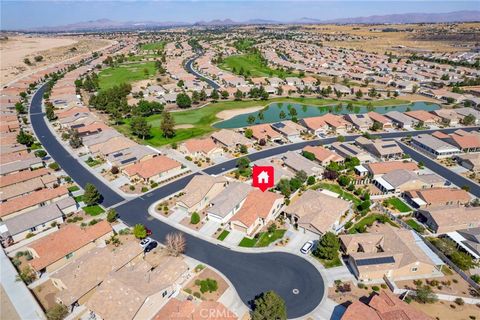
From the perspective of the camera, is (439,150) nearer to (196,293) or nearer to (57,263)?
(196,293)

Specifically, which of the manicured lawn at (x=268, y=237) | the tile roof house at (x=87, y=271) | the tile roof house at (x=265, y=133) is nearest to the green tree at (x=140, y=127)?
the tile roof house at (x=265, y=133)

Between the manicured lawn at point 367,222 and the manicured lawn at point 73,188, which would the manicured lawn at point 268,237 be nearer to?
the manicured lawn at point 367,222

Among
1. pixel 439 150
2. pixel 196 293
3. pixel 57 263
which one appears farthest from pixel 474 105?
pixel 57 263

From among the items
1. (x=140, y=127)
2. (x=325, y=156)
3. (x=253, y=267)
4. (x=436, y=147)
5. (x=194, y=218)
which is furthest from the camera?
(x=140, y=127)

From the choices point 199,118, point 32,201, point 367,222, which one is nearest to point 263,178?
point 367,222

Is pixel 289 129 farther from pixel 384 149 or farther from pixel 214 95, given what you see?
pixel 214 95

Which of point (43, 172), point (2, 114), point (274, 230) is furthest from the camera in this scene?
point (2, 114)
